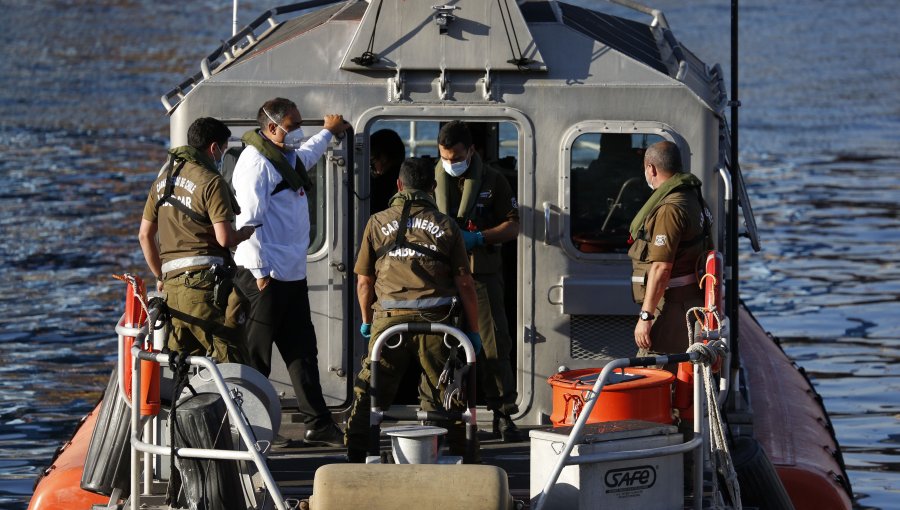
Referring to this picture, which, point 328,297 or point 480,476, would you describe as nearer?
point 480,476

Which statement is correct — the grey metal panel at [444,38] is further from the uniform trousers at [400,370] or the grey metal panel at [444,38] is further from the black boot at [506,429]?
the black boot at [506,429]

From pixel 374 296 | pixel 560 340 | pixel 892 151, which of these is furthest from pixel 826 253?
pixel 374 296

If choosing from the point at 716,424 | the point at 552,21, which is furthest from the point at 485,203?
the point at 716,424

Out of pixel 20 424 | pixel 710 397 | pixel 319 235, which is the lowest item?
pixel 20 424

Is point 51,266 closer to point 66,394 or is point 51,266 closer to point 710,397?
point 66,394

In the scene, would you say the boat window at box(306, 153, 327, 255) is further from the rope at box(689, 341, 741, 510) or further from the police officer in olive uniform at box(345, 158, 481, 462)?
the rope at box(689, 341, 741, 510)

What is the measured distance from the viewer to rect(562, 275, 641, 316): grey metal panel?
367 inches

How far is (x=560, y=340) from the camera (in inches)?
372

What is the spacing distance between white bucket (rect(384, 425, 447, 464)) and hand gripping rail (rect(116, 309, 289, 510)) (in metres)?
0.58

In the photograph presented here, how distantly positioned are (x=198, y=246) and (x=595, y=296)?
2458mm

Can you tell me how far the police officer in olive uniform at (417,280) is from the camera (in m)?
7.94

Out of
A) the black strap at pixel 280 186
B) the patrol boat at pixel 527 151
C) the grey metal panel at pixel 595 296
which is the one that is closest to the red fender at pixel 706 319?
the patrol boat at pixel 527 151

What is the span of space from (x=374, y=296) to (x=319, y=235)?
1266mm

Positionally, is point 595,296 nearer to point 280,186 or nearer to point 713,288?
point 713,288
